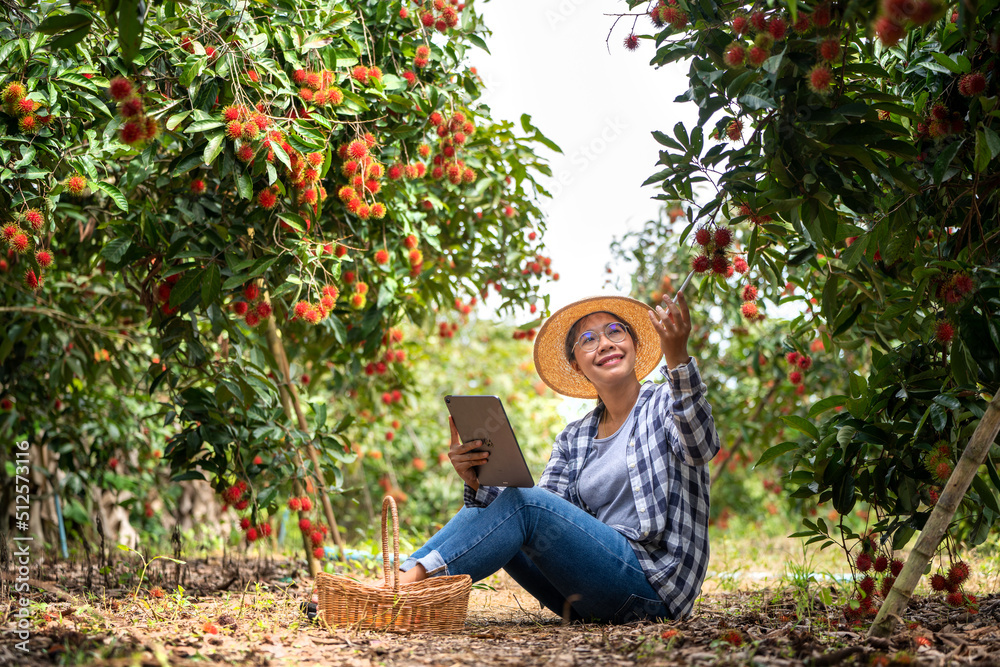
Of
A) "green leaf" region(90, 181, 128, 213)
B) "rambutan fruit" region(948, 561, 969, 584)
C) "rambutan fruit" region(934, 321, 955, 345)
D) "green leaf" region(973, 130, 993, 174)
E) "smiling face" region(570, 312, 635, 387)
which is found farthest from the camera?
"smiling face" region(570, 312, 635, 387)

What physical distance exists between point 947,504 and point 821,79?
81cm

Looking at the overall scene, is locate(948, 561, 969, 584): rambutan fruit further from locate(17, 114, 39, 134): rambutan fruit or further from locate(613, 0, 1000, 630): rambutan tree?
locate(17, 114, 39, 134): rambutan fruit

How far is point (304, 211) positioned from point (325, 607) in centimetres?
114

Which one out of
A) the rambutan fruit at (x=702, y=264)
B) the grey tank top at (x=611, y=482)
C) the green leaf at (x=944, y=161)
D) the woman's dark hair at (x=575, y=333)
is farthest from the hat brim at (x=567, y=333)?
the green leaf at (x=944, y=161)

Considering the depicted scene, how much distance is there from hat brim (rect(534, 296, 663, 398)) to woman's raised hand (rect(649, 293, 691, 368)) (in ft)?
1.48

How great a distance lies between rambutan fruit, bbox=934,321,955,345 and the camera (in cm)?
151

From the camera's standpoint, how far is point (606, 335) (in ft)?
7.38

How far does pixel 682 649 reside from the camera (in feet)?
4.64

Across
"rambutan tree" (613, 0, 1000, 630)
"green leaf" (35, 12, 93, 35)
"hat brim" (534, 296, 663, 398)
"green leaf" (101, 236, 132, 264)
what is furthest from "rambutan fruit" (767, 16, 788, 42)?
"green leaf" (101, 236, 132, 264)

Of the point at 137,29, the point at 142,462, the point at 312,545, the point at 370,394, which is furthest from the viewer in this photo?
the point at 142,462

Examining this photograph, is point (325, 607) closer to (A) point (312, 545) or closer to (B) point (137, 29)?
(A) point (312, 545)

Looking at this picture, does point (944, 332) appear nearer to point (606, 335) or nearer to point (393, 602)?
point (606, 335)

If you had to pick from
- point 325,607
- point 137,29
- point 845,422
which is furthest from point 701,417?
point 137,29

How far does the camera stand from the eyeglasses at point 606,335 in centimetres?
223
